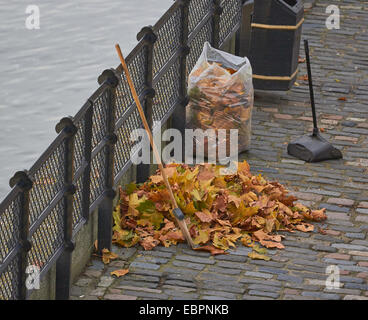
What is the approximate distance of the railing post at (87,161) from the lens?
8375mm

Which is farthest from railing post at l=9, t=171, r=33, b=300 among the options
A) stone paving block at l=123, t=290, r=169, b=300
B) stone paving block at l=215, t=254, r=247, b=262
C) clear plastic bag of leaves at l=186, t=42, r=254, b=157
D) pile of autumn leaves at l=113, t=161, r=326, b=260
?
clear plastic bag of leaves at l=186, t=42, r=254, b=157

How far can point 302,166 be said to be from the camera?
1083 centimetres

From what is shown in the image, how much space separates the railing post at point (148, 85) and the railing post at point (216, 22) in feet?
7.40

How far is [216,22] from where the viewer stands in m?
12.0

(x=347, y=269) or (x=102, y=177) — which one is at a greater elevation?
(x=102, y=177)

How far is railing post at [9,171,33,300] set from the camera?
721 cm

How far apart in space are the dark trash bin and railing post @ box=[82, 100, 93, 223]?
174 inches

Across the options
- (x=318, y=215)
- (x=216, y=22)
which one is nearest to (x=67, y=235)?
(x=318, y=215)

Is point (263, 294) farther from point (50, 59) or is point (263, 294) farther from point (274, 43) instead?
point (50, 59)

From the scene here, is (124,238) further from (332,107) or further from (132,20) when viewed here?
(132,20)

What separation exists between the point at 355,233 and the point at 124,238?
1.98 metres

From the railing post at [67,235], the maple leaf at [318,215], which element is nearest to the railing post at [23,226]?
the railing post at [67,235]

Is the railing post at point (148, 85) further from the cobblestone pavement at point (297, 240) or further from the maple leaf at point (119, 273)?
the maple leaf at point (119, 273)
